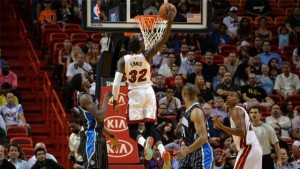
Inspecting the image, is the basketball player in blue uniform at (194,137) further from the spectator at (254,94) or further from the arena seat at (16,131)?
the spectator at (254,94)

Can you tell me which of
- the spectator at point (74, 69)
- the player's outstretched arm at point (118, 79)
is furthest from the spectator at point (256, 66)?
the player's outstretched arm at point (118, 79)

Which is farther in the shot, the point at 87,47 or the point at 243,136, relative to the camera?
the point at 87,47

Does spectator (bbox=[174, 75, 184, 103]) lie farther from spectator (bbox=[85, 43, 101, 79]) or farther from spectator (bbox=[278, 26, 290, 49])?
spectator (bbox=[278, 26, 290, 49])

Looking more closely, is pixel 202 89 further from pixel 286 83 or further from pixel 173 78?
pixel 286 83

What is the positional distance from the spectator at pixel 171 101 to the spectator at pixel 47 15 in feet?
15.6

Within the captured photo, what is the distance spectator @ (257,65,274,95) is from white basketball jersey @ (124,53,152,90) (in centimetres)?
840

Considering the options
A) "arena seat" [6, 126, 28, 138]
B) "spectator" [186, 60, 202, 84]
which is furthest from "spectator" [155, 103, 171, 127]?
"arena seat" [6, 126, 28, 138]

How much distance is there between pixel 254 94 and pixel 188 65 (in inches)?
65.0

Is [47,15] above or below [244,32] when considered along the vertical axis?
above

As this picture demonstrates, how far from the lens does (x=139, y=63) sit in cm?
1445

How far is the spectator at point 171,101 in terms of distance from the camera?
67.8 feet

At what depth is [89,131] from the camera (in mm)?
14672

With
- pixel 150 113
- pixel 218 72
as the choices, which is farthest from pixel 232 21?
pixel 150 113

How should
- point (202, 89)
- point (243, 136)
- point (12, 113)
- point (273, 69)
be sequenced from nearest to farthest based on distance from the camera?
1. point (243, 136)
2. point (12, 113)
3. point (202, 89)
4. point (273, 69)
